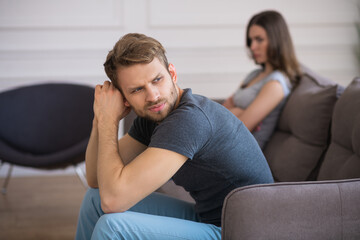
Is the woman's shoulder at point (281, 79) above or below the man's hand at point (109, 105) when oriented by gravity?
below

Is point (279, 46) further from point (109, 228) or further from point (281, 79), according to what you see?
point (109, 228)

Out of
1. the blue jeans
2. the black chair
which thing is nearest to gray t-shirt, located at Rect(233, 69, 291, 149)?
the blue jeans

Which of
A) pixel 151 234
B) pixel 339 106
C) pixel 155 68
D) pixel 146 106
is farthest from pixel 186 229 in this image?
pixel 339 106

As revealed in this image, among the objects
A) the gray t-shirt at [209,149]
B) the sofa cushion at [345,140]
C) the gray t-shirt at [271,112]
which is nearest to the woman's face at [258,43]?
the gray t-shirt at [271,112]

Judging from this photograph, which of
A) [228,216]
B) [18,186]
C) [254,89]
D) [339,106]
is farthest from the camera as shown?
[18,186]

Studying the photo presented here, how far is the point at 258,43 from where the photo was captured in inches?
103

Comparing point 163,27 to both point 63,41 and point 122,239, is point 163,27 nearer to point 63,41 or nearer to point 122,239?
point 63,41

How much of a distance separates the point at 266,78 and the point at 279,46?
0.22 m

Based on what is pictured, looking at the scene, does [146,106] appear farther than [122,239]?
Yes

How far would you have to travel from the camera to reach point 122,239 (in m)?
1.23

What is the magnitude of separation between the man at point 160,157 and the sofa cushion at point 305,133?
649mm

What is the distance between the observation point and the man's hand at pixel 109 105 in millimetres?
1465

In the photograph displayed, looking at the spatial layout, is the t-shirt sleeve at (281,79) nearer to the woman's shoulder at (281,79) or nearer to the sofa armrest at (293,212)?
the woman's shoulder at (281,79)

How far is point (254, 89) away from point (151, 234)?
151cm
